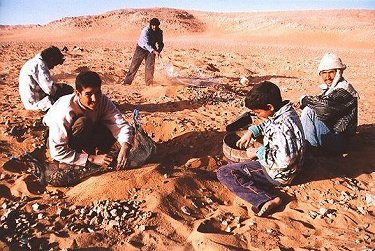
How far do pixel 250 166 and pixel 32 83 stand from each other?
3.08m

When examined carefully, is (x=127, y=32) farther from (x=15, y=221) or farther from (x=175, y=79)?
(x=15, y=221)

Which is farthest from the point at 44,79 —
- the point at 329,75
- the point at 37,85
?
the point at 329,75

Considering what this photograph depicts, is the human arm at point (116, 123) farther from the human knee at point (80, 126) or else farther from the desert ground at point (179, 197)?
the desert ground at point (179, 197)

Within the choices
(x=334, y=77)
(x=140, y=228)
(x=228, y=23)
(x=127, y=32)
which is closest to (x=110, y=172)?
(x=140, y=228)

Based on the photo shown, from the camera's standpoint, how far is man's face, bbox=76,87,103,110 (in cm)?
315

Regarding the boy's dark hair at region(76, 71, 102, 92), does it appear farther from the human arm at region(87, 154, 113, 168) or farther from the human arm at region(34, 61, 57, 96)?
the human arm at region(34, 61, 57, 96)

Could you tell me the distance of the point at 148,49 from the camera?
7.27 metres

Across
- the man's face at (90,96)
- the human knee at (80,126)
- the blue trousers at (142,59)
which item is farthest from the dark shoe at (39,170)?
the blue trousers at (142,59)

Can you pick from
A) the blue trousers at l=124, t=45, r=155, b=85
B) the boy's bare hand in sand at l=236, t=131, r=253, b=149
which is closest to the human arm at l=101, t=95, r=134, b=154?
the boy's bare hand in sand at l=236, t=131, r=253, b=149

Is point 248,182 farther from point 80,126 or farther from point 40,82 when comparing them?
point 40,82

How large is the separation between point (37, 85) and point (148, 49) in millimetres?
2889

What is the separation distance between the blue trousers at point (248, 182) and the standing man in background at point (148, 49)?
4.47m

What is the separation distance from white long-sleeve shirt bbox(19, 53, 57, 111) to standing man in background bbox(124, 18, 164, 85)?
285 centimetres

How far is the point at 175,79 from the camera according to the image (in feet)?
25.5
